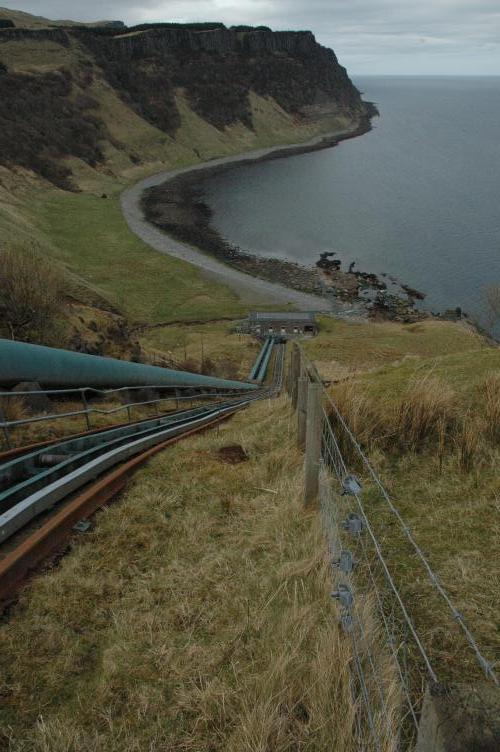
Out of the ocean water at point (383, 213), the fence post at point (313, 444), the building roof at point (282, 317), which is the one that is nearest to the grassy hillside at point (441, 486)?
the fence post at point (313, 444)

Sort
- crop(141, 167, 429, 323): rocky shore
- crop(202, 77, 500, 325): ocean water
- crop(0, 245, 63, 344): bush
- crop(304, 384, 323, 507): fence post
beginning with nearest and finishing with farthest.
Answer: crop(304, 384, 323, 507): fence post → crop(0, 245, 63, 344): bush → crop(141, 167, 429, 323): rocky shore → crop(202, 77, 500, 325): ocean water

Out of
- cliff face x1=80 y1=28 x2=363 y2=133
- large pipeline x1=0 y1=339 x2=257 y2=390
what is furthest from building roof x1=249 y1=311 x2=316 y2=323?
cliff face x1=80 y1=28 x2=363 y2=133

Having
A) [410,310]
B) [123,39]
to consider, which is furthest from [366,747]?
[123,39]

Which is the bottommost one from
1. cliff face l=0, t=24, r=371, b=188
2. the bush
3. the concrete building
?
the concrete building

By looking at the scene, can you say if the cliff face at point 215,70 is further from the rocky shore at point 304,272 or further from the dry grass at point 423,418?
the dry grass at point 423,418

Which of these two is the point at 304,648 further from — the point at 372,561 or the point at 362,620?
the point at 372,561

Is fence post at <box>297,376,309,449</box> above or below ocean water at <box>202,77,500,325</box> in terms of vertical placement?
below

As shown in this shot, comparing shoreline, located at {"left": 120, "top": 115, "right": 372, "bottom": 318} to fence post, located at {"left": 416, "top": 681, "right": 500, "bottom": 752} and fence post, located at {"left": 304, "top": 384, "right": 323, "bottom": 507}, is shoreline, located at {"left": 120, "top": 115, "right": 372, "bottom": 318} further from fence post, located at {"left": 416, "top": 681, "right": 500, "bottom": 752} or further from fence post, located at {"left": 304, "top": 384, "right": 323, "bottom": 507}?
fence post, located at {"left": 416, "top": 681, "right": 500, "bottom": 752}
